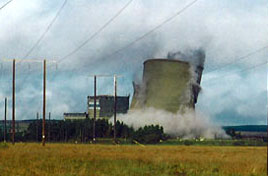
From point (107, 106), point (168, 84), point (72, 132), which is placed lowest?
point (72, 132)

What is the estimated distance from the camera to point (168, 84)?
349 ft

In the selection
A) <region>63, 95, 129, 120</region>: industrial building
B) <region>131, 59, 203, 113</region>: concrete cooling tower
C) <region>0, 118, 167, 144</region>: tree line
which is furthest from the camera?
<region>63, 95, 129, 120</region>: industrial building

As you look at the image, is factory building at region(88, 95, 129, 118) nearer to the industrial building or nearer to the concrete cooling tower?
the industrial building

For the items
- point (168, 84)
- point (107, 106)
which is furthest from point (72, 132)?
point (107, 106)

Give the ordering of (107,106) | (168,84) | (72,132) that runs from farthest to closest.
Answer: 1. (107,106)
2. (168,84)
3. (72,132)

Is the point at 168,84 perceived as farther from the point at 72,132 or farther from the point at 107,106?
the point at 107,106

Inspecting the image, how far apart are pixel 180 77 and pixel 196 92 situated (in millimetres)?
8038

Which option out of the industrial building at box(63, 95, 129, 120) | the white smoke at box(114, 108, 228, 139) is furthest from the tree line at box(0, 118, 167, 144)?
the industrial building at box(63, 95, 129, 120)

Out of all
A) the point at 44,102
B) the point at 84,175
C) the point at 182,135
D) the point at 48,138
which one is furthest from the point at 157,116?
the point at 84,175

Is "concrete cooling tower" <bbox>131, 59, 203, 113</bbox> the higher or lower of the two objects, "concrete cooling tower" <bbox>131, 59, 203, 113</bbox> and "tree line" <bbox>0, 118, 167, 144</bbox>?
the higher

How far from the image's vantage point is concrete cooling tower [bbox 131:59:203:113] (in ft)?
348

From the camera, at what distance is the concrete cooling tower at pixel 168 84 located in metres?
106

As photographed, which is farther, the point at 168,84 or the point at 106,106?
the point at 106,106

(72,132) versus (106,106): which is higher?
(106,106)
